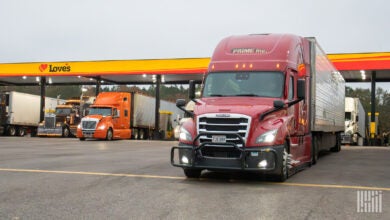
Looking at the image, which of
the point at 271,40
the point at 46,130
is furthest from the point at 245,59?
the point at 46,130

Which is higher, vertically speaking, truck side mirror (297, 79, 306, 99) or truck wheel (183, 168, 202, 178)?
truck side mirror (297, 79, 306, 99)

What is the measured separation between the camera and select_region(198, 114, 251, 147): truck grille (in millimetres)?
8836

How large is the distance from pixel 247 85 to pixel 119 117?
24432mm

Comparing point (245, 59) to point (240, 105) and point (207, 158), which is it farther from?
point (207, 158)

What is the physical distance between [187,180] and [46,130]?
31048mm

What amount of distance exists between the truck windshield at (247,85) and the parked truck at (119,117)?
2227 centimetres

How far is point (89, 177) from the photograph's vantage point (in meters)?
9.96

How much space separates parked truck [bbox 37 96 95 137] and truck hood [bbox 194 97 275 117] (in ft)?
97.2

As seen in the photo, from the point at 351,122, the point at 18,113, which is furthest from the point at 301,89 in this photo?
the point at 18,113

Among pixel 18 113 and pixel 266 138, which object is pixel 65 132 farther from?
pixel 266 138

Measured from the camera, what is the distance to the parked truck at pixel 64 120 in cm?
3800

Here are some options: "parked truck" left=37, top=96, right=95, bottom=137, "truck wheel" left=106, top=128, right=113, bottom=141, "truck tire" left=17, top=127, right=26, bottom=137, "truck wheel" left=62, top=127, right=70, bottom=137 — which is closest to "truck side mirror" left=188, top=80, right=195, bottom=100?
"truck wheel" left=106, top=128, right=113, bottom=141

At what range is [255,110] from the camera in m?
9.07

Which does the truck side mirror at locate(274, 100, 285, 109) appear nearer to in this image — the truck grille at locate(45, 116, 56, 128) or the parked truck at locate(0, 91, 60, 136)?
the truck grille at locate(45, 116, 56, 128)
